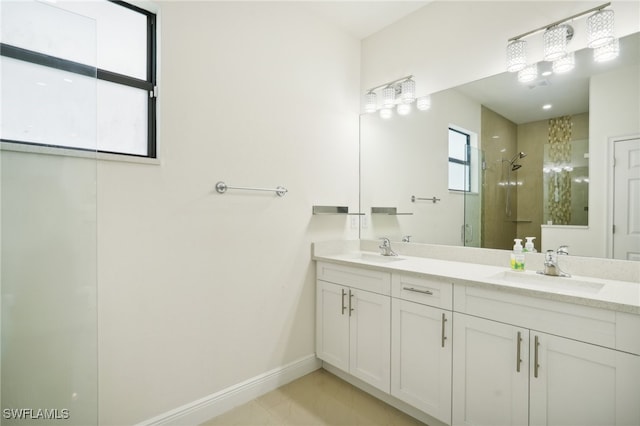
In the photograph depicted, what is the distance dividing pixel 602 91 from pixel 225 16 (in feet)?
6.91

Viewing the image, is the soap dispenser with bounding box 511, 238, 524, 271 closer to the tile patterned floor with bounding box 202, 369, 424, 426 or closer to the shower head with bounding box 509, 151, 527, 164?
the shower head with bounding box 509, 151, 527, 164

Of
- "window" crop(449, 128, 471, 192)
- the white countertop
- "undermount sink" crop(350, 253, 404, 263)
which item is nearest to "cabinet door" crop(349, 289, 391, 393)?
the white countertop

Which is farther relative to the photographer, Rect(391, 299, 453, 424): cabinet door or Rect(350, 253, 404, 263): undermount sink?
Rect(350, 253, 404, 263): undermount sink

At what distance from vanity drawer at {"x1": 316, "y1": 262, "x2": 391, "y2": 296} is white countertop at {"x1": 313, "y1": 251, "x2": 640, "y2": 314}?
0.14 ft

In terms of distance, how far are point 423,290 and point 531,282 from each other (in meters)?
0.54

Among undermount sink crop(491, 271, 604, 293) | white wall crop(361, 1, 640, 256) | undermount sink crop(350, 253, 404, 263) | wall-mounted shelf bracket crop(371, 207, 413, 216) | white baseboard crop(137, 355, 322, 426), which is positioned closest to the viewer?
undermount sink crop(491, 271, 604, 293)

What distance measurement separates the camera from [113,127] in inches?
60.6

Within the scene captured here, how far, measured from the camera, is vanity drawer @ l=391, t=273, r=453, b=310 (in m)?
1.59

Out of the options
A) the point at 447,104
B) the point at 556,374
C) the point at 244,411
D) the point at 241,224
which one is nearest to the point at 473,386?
the point at 556,374

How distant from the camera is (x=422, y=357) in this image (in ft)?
5.52

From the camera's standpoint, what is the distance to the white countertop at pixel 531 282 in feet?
3.88

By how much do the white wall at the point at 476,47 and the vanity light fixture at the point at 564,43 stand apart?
5 centimetres

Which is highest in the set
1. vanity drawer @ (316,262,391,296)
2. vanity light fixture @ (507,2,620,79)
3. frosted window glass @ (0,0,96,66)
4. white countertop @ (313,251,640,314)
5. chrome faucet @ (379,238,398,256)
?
vanity light fixture @ (507,2,620,79)

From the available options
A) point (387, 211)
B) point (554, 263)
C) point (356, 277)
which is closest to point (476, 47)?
point (387, 211)
